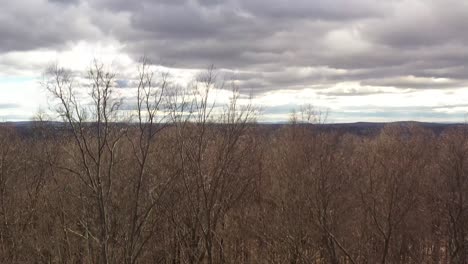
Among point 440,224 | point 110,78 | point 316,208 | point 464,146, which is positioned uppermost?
point 110,78

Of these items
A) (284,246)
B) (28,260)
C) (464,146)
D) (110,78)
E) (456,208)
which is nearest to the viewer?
(110,78)

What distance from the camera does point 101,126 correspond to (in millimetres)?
22469

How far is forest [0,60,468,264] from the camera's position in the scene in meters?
24.3

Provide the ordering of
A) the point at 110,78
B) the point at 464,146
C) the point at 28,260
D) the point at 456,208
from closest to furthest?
the point at 110,78, the point at 28,260, the point at 456,208, the point at 464,146

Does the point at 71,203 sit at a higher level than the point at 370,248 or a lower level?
higher

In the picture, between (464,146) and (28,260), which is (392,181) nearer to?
(464,146)

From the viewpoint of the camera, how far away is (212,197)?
84.2ft

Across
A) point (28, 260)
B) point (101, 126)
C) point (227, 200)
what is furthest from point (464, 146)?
point (28, 260)

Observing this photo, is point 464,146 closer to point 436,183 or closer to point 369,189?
point 436,183

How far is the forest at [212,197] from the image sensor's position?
24.3 metres

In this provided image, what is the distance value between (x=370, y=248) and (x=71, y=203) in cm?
1896

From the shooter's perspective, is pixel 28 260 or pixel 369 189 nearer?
pixel 28 260

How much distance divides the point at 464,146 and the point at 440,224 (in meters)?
6.61

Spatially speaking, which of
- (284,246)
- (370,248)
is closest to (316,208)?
(284,246)
